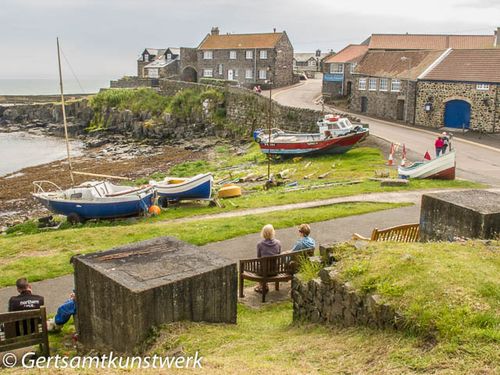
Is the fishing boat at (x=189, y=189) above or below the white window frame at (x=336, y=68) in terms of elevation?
below

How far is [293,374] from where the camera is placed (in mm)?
6059

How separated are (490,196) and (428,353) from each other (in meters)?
6.71

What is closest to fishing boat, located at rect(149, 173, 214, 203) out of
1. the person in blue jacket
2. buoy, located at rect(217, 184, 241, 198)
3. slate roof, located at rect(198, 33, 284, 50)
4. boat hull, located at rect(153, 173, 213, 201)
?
boat hull, located at rect(153, 173, 213, 201)

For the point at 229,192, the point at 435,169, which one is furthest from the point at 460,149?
the point at 229,192

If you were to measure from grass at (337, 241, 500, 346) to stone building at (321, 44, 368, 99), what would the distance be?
166 ft

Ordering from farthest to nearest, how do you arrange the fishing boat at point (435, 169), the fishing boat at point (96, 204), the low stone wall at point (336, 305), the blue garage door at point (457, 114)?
the blue garage door at point (457, 114) → the fishing boat at point (435, 169) → the fishing boat at point (96, 204) → the low stone wall at point (336, 305)

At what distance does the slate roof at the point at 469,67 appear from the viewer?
37.8 metres

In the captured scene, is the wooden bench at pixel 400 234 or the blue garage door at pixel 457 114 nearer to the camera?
the wooden bench at pixel 400 234

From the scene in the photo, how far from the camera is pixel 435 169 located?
23.0 metres

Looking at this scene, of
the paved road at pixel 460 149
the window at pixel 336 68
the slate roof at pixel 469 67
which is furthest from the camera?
the window at pixel 336 68

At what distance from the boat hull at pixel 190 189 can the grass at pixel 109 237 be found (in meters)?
5.12

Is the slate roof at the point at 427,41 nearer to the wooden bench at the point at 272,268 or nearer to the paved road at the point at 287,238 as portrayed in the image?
the paved road at the point at 287,238

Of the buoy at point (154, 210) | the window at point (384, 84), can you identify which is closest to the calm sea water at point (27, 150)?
the buoy at point (154, 210)

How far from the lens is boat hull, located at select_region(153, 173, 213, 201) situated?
2227cm
